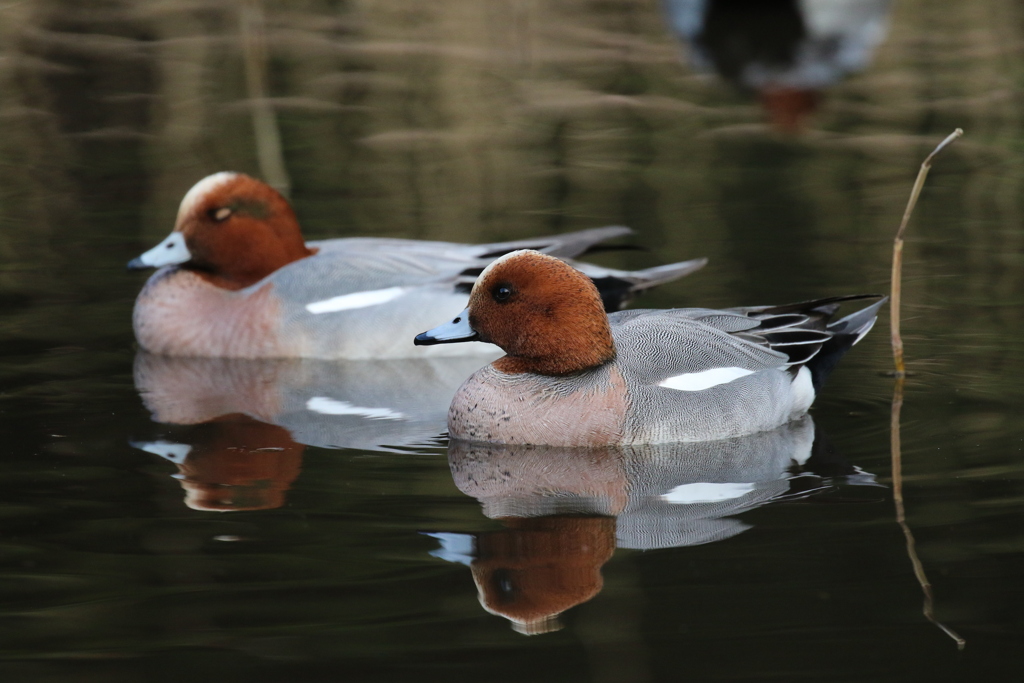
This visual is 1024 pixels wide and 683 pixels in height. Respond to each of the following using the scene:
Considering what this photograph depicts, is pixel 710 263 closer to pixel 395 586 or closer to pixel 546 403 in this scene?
pixel 546 403

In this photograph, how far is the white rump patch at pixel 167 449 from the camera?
5672mm

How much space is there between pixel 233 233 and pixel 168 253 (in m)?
0.38

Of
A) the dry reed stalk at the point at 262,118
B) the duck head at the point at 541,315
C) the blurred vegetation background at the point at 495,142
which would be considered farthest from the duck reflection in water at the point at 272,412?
the dry reed stalk at the point at 262,118

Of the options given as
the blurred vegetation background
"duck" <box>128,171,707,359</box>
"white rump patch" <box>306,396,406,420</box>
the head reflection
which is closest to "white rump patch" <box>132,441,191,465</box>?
the head reflection

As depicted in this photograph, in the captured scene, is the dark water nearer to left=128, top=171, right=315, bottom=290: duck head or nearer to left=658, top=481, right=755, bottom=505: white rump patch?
left=658, top=481, right=755, bottom=505: white rump patch

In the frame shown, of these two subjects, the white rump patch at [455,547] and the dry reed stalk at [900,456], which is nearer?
the dry reed stalk at [900,456]

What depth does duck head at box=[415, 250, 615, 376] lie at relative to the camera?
18.7 feet

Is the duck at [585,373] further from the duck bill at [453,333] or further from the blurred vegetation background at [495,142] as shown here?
the blurred vegetation background at [495,142]

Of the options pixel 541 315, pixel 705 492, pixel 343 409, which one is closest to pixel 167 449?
pixel 343 409

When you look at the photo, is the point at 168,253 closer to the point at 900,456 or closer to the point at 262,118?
the point at 262,118

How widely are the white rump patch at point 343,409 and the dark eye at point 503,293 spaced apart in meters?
0.92

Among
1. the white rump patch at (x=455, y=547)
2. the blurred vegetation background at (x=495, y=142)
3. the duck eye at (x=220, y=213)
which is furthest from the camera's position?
the blurred vegetation background at (x=495, y=142)

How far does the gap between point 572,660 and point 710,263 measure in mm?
5263

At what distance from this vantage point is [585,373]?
577 cm
